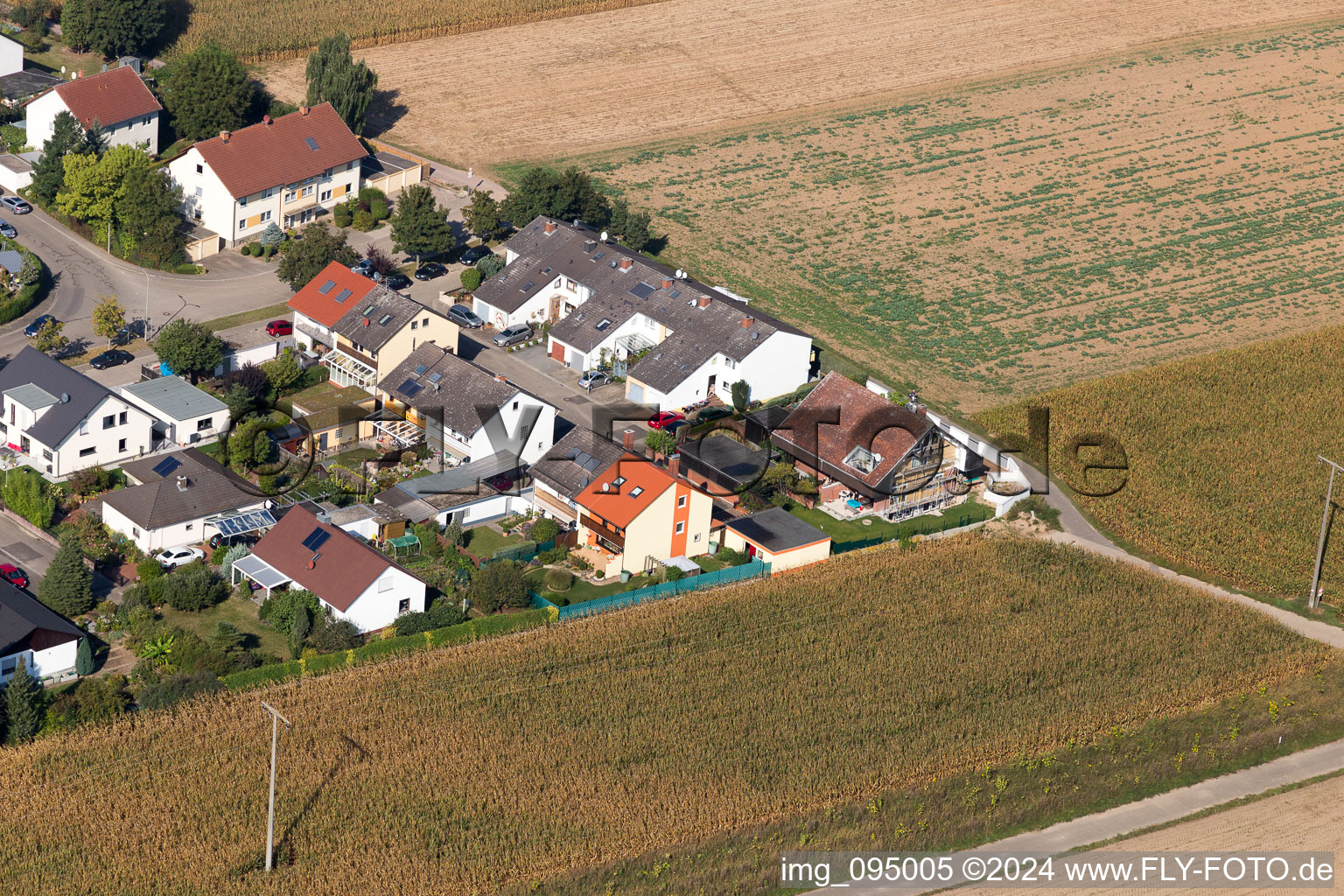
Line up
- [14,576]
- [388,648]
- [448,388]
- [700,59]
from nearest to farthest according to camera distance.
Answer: [388,648] → [14,576] → [448,388] → [700,59]

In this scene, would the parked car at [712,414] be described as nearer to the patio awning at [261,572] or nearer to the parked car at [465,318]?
the parked car at [465,318]

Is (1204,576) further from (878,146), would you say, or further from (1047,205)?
(878,146)

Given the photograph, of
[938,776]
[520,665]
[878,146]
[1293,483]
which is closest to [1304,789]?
[938,776]

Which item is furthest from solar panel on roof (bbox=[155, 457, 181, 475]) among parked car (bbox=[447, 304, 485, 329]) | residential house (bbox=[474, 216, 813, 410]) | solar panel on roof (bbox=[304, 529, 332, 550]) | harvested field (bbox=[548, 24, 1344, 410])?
harvested field (bbox=[548, 24, 1344, 410])

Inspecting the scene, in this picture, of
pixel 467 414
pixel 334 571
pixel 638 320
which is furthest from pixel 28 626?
pixel 638 320

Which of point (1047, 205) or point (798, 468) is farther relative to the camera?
point (1047, 205)

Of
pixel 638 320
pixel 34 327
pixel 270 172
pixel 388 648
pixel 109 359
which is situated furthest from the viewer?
pixel 270 172

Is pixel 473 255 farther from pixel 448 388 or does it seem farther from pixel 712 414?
pixel 712 414

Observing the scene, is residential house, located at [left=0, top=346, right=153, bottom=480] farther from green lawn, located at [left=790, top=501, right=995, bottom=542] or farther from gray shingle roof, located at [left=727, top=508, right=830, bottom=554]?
green lawn, located at [left=790, top=501, right=995, bottom=542]
